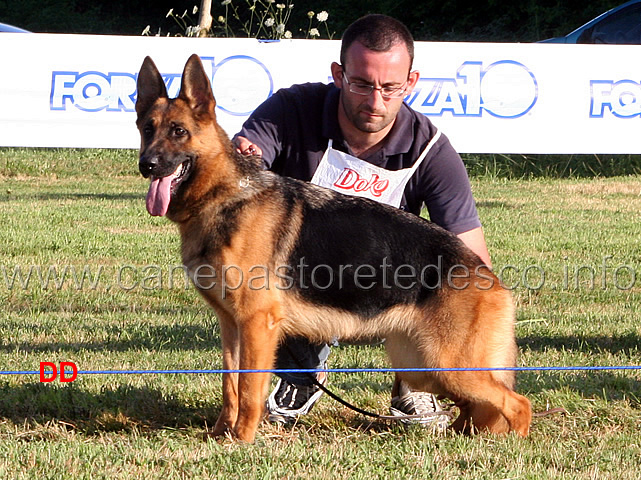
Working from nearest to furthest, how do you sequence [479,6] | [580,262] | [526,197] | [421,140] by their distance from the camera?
[421,140]
[580,262]
[526,197]
[479,6]

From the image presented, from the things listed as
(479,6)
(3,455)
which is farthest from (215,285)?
(479,6)

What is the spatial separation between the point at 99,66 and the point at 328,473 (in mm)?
6178

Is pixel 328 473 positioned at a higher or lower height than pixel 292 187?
lower

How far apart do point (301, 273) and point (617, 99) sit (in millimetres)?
6453

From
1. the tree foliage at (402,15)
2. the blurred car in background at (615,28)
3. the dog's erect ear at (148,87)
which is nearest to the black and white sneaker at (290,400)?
the dog's erect ear at (148,87)

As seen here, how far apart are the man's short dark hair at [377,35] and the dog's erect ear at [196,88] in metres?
0.71

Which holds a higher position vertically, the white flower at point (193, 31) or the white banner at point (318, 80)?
the white flower at point (193, 31)

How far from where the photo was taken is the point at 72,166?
11.9m

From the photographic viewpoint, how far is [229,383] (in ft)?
11.8

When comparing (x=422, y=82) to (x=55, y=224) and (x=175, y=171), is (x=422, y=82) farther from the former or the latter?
(x=175, y=171)

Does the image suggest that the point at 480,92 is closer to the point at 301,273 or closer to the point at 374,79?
the point at 374,79

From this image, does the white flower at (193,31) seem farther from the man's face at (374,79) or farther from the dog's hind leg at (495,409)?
the dog's hind leg at (495,409)

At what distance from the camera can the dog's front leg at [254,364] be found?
330 centimetres

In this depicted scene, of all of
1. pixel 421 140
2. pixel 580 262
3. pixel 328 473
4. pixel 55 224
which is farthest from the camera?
pixel 55 224
